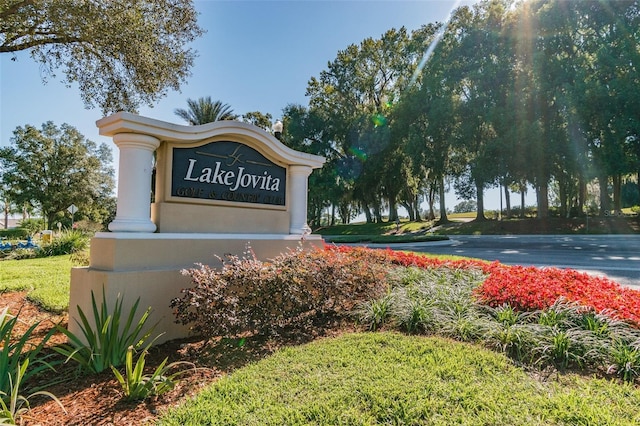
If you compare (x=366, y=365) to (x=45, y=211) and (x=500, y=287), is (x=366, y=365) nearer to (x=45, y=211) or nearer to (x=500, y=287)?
(x=500, y=287)

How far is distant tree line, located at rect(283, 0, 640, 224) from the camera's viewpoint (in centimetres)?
2038

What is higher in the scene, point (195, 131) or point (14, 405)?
point (195, 131)

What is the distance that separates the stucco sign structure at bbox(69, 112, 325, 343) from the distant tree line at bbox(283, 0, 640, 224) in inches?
774

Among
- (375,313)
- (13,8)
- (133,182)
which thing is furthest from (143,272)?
(13,8)

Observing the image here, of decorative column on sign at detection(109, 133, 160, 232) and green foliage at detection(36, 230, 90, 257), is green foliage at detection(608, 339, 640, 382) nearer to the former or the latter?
decorative column on sign at detection(109, 133, 160, 232)

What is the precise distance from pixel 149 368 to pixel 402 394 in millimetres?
2411

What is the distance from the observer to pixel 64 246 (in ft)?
50.9

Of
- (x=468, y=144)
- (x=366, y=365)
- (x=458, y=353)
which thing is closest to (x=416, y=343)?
(x=458, y=353)

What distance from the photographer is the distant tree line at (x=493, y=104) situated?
2038cm

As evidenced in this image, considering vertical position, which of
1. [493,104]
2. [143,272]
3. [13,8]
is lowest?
[143,272]

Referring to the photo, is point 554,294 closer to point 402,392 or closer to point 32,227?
point 402,392

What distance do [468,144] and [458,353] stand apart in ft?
77.4

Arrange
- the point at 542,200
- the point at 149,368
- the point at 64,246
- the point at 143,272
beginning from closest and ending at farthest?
the point at 149,368 → the point at 143,272 → the point at 64,246 → the point at 542,200

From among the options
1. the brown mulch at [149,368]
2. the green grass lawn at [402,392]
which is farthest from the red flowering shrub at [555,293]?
the brown mulch at [149,368]
